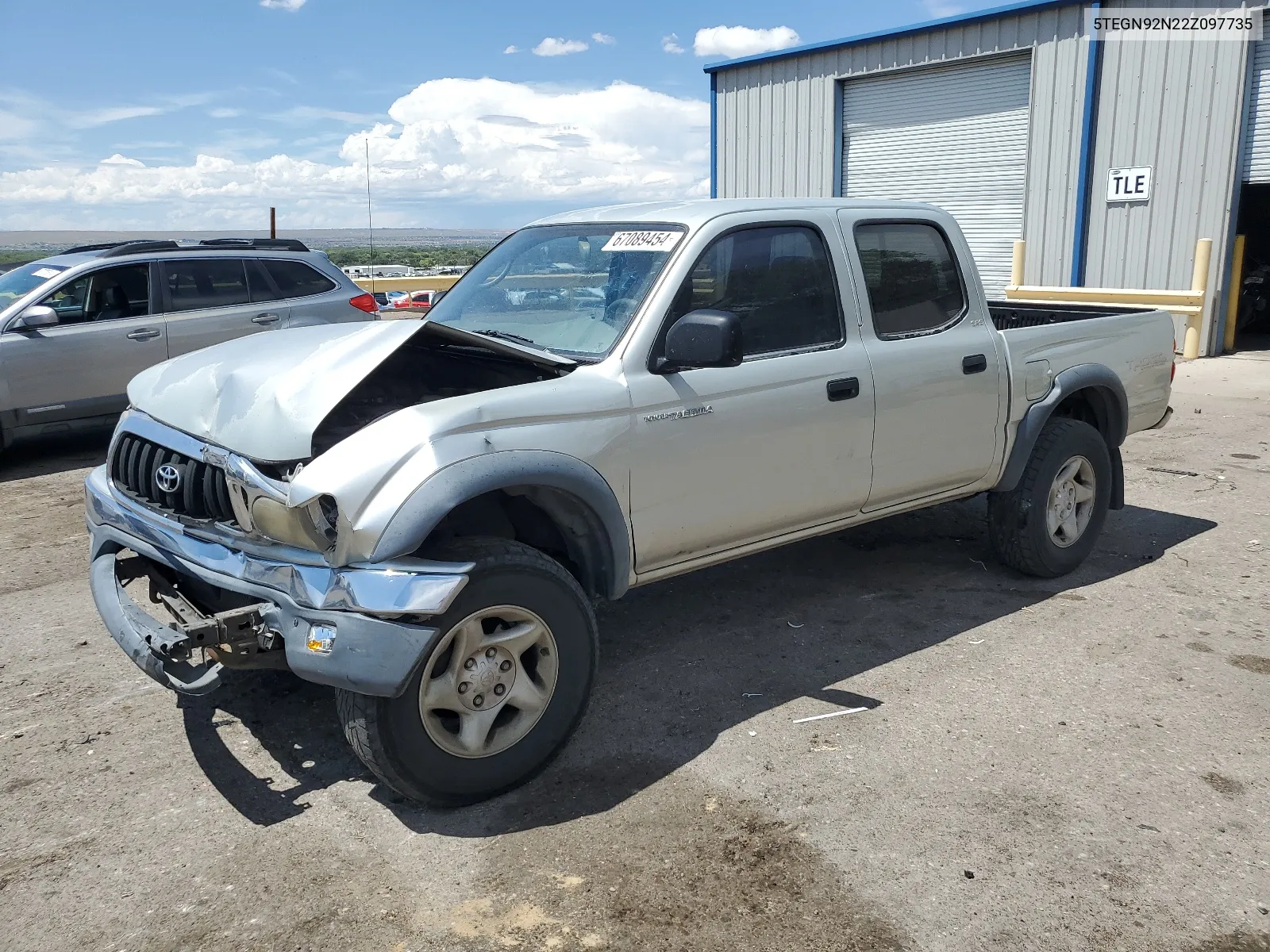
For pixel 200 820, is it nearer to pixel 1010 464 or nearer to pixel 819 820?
pixel 819 820

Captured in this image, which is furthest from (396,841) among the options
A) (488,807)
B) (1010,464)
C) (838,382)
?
(1010,464)

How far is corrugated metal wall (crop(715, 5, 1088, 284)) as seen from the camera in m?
15.1

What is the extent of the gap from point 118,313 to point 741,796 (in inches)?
306

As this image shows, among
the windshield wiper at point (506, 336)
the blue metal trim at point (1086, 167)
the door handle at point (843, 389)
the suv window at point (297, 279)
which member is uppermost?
the blue metal trim at point (1086, 167)

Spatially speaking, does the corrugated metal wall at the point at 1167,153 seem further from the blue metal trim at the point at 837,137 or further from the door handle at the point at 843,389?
the door handle at the point at 843,389

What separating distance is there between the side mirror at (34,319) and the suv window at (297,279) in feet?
6.64

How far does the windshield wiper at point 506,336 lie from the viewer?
415 centimetres

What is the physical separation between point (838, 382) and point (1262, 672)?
214cm

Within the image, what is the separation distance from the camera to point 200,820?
3396 mm

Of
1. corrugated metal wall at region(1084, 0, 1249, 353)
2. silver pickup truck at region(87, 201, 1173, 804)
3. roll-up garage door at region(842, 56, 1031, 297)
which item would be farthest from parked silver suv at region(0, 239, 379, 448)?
corrugated metal wall at region(1084, 0, 1249, 353)

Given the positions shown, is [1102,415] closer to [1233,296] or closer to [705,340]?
[705,340]

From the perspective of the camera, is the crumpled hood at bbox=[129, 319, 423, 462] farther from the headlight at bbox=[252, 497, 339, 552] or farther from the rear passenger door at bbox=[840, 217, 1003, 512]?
the rear passenger door at bbox=[840, 217, 1003, 512]

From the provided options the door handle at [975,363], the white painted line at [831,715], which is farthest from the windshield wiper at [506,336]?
the door handle at [975,363]

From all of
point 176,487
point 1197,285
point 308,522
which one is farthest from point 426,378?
point 1197,285
